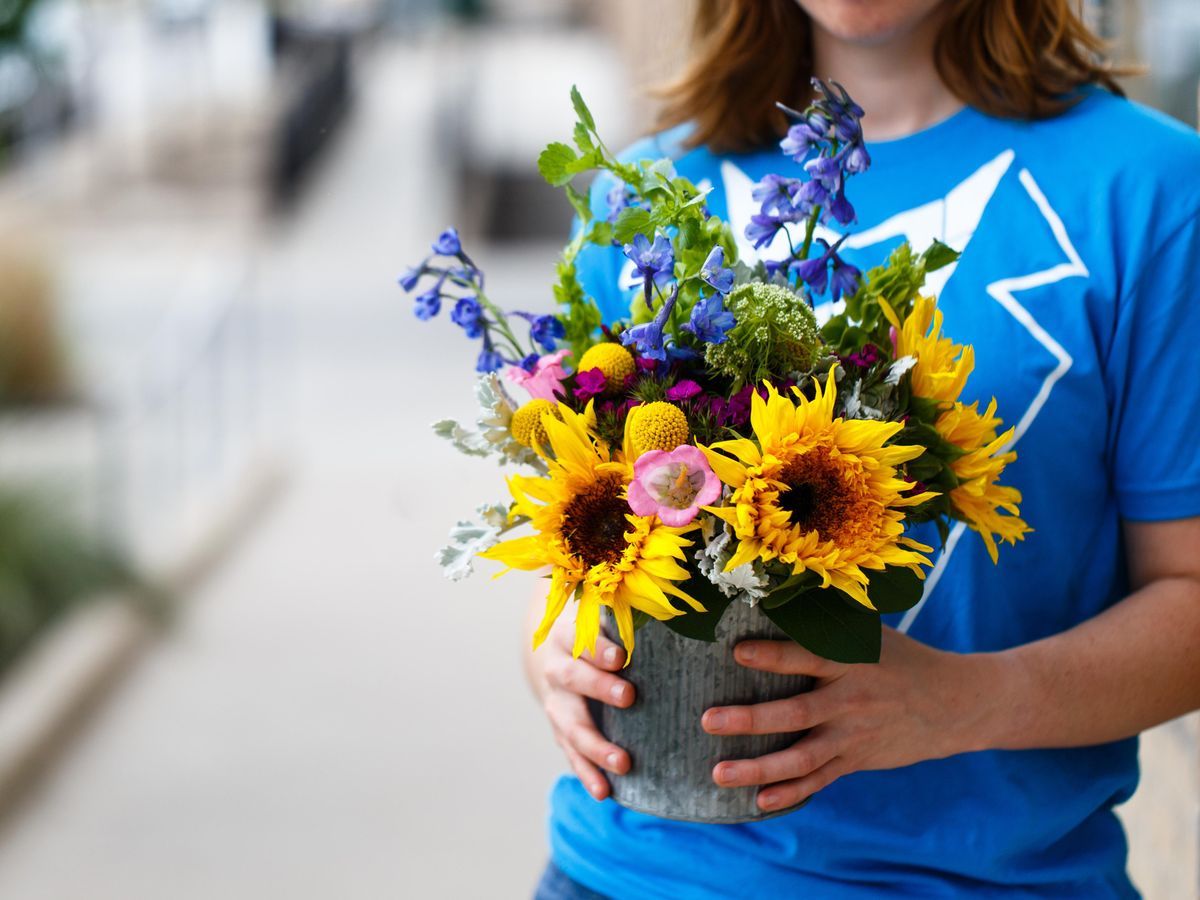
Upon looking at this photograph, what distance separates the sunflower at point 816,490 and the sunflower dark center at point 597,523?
0.31ft

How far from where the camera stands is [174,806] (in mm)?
4609

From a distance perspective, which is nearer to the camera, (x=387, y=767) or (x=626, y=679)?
(x=626, y=679)

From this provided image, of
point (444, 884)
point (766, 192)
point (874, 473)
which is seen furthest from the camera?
point (444, 884)

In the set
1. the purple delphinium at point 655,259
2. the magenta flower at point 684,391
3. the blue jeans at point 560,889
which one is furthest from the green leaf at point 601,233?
the blue jeans at point 560,889

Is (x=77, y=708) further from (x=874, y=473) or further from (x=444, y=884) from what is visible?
(x=874, y=473)

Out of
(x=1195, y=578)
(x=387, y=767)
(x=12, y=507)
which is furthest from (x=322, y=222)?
(x=1195, y=578)

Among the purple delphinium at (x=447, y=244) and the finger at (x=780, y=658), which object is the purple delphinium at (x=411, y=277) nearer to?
the purple delphinium at (x=447, y=244)

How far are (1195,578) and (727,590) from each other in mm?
563

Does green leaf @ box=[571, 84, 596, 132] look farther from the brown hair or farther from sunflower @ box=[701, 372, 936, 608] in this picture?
the brown hair

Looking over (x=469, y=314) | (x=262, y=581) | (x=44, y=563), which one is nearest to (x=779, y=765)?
(x=469, y=314)

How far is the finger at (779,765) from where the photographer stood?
1269mm

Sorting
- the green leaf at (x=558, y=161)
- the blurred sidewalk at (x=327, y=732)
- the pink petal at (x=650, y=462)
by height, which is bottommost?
the blurred sidewalk at (x=327, y=732)

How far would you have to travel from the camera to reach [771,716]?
127 cm

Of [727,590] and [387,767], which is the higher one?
[727,590]
